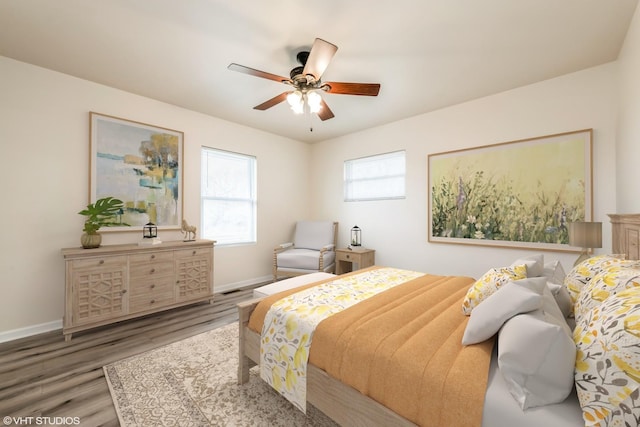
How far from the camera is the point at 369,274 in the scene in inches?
101

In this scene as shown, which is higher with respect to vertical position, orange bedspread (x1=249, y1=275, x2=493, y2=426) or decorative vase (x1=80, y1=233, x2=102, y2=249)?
decorative vase (x1=80, y1=233, x2=102, y2=249)

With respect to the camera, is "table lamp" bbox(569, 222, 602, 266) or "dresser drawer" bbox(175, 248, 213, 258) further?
"dresser drawer" bbox(175, 248, 213, 258)

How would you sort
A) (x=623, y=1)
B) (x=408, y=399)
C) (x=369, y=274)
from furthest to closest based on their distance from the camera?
1. (x=369, y=274)
2. (x=623, y=1)
3. (x=408, y=399)

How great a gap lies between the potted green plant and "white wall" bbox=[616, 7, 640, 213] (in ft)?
15.5

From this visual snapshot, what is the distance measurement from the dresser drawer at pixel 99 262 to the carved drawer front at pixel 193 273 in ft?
1.89

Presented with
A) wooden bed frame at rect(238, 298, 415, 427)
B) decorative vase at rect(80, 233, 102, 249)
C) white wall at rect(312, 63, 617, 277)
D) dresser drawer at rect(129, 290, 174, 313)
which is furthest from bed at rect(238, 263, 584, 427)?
decorative vase at rect(80, 233, 102, 249)

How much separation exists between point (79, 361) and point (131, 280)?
2.82ft

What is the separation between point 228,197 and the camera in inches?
167

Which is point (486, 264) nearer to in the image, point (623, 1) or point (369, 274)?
point (369, 274)

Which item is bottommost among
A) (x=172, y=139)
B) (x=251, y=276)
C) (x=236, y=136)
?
(x=251, y=276)

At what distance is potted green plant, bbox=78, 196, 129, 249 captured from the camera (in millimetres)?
2699

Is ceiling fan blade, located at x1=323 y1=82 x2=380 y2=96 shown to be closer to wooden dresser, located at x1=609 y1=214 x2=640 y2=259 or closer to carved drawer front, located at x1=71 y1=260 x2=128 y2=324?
wooden dresser, located at x1=609 y1=214 x2=640 y2=259

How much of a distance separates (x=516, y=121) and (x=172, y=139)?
440 cm

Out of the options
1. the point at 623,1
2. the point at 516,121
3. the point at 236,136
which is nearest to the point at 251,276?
the point at 236,136
